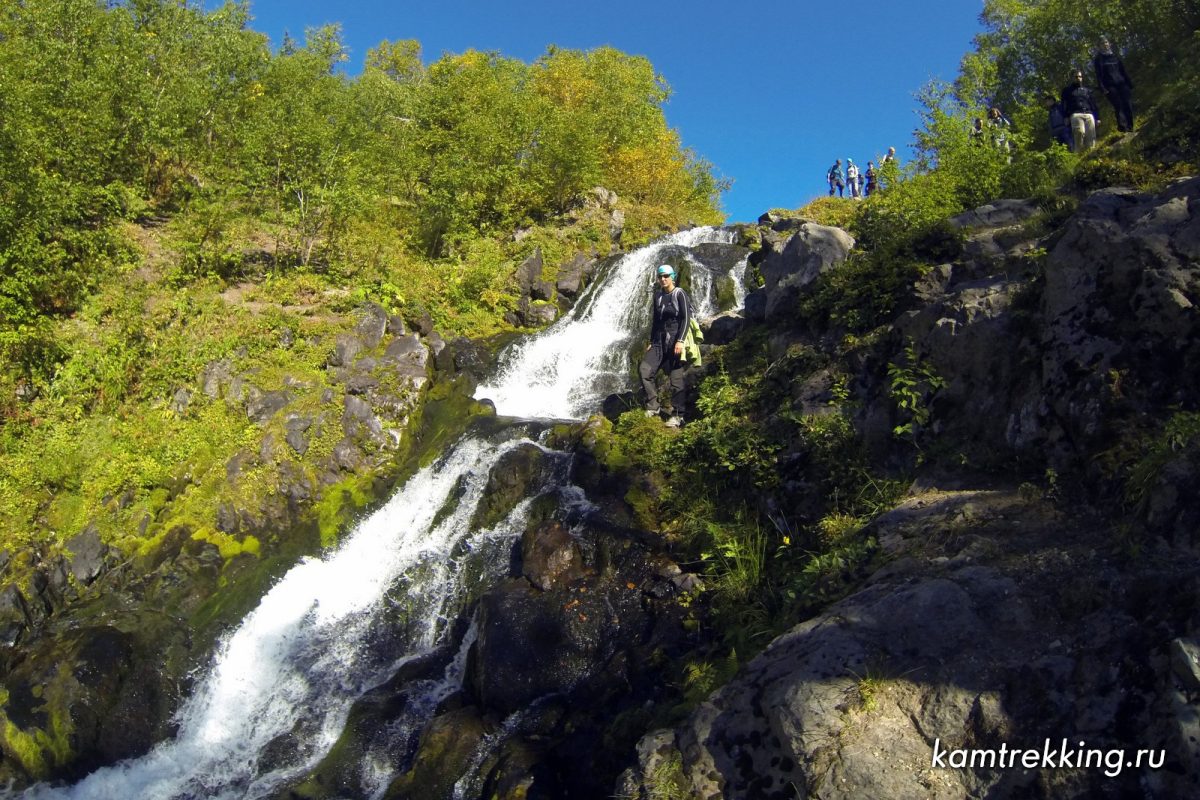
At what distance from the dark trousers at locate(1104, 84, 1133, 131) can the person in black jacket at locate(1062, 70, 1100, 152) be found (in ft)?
1.22

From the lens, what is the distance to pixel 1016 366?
7422mm

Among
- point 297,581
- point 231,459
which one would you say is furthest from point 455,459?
point 231,459

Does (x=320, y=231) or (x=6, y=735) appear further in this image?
(x=320, y=231)

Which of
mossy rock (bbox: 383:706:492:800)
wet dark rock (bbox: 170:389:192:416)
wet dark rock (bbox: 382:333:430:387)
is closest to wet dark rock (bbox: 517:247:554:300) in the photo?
wet dark rock (bbox: 382:333:430:387)

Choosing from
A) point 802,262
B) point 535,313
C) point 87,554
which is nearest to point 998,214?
point 802,262

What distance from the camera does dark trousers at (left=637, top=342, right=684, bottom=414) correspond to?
12.2 meters

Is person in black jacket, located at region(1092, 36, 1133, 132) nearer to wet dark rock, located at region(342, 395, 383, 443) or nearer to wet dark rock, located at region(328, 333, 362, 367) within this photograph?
wet dark rock, located at region(342, 395, 383, 443)

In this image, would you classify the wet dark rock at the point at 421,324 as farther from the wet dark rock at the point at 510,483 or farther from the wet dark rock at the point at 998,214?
the wet dark rock at the point at 998,214

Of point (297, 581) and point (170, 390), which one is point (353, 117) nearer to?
point (170, 390)

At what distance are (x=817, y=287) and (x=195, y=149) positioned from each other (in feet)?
67.4

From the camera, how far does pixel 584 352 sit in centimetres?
1788

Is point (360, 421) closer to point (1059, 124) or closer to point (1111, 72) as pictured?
point (1059, 124)

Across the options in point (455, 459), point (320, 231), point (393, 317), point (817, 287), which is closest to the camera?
point (817, 287)

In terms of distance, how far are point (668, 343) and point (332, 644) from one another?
22.5ft
